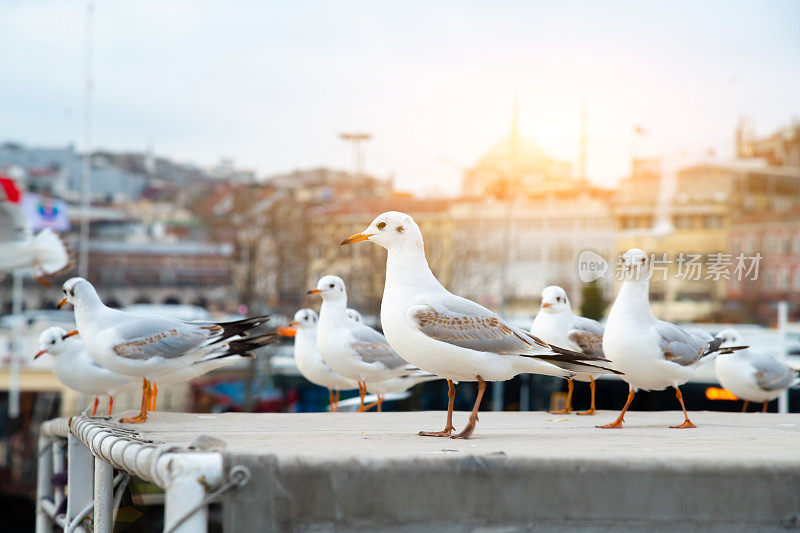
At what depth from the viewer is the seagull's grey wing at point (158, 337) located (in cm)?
567

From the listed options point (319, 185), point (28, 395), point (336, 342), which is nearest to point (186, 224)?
point (319, 185)

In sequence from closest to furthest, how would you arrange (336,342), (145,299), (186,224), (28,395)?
(336,342), (28,395), (145,299), (186,224)

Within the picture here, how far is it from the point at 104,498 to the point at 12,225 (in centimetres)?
775

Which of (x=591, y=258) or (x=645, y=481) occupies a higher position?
(x=591, y=258)

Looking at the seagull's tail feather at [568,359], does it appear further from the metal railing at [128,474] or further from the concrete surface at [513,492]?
the metal railing at [128,474]

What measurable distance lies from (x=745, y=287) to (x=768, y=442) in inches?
2721

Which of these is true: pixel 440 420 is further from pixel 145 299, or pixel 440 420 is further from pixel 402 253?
pixel 145 299

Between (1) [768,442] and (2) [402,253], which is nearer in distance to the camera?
(1) [768,442]

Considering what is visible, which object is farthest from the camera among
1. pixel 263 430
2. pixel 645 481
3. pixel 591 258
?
pixel 591 258

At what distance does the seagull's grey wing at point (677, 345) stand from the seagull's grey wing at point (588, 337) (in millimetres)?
721

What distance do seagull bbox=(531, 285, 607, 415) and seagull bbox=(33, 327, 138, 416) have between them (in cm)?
267

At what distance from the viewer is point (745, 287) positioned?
69.4 metres

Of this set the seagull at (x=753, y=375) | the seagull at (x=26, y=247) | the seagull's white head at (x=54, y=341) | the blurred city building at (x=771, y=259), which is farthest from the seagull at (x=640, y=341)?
the blurred city building at (x=771, y=259)

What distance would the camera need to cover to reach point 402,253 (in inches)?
185
